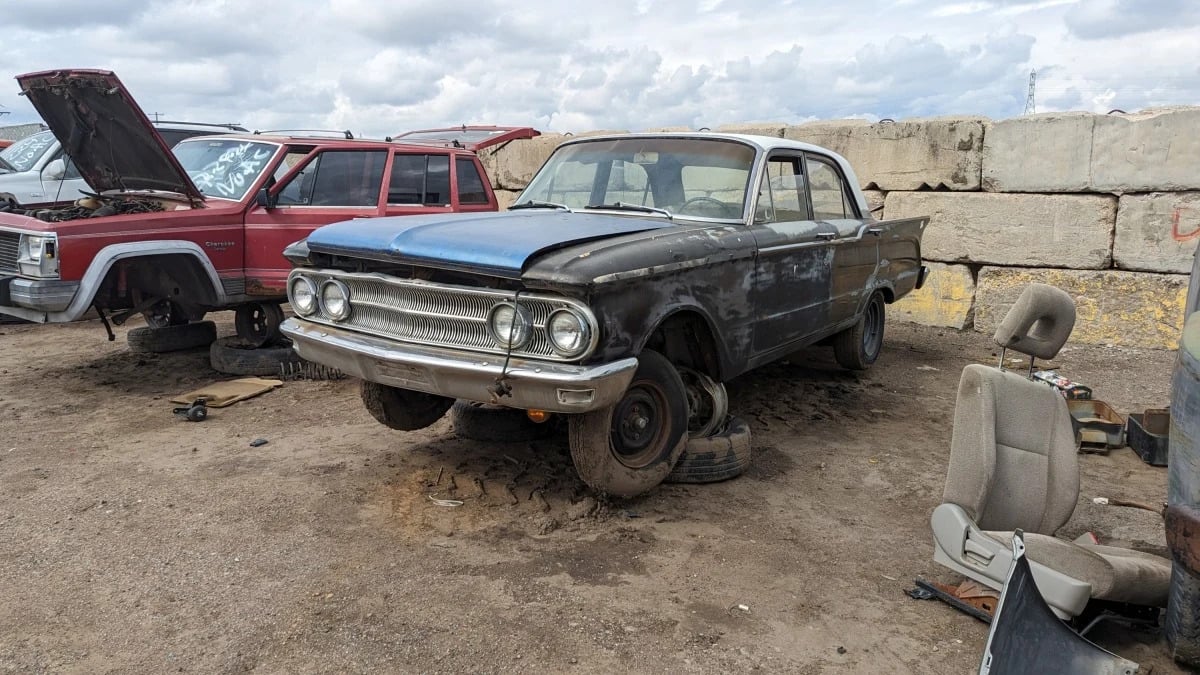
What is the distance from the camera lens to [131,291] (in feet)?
20.3

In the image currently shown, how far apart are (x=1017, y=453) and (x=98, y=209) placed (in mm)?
6256

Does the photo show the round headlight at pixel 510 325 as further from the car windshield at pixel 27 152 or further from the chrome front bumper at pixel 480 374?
the car windshield at pixel 27 152

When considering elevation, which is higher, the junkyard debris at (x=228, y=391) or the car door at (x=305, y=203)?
the car door at (x=305, y=203)

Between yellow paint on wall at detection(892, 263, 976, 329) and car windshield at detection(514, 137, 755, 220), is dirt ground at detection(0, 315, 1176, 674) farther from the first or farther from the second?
yellow paint on wall at detection(892, 263, 976, 329)

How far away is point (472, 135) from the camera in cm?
930

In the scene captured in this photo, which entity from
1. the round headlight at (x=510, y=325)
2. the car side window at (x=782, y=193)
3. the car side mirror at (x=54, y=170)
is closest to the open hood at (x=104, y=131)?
the car side mirror at (x=54, y=170)

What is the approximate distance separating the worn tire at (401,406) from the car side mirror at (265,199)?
2567mm

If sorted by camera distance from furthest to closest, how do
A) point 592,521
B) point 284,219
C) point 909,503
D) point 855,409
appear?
point 284,219, point 855,409, point 909,503, point 592,521

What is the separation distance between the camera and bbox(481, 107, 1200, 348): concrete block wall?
7457 millimetres

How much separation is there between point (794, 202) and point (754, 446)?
1.52 meters

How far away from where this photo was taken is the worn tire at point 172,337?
7.16 meters

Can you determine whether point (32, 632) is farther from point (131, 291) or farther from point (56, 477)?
point (131, 291)

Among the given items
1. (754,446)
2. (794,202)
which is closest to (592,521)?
(754,446)

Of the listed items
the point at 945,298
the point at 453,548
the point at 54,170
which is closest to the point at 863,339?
the point at 945,298
